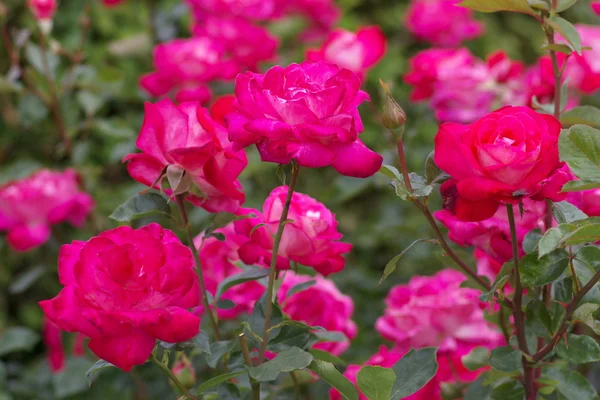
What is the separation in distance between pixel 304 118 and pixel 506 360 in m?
0.33

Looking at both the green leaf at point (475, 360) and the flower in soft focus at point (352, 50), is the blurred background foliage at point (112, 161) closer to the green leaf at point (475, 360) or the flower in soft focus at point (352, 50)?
the flower in soft focus at point (352, 50)

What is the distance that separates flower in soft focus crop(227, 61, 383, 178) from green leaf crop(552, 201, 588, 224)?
0.60 ft

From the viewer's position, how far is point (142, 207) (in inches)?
31.3

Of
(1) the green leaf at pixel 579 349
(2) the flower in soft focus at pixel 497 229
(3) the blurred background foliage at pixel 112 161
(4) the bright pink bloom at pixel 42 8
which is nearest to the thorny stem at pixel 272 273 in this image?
(2) the flower in soft focus at pixel 497 229

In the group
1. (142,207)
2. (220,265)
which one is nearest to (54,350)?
(220,265)

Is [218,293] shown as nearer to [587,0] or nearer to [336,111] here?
[336,111]

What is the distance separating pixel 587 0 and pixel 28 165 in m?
2.16

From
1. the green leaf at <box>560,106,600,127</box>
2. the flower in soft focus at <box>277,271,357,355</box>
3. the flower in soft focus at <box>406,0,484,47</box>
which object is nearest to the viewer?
the green leaf at <box>560,106,600,127</box>

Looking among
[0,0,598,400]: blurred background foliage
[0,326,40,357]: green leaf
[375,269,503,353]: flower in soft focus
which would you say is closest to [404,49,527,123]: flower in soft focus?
[0,0,598,400]: blurred background foliage

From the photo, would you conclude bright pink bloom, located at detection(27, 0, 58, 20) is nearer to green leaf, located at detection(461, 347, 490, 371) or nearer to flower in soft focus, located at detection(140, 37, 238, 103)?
flower in soft focus, located at detection(140, 37, 238, 103)

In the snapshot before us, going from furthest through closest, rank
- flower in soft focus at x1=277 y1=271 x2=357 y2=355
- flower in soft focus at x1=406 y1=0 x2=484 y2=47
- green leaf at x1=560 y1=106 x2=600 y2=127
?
flower in soft focus at x1=406 y1=0 x2=484 y2=47 < flower in soft focus at x1=277 y1=271 x2=357 y2=355 < green leaf at x1=560 y1=106 x2=600 y2=127

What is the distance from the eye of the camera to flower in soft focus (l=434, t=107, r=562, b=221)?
0.67m

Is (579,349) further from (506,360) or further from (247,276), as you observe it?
(247,276)

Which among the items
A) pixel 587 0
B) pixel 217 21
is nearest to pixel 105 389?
pixel 217 21
